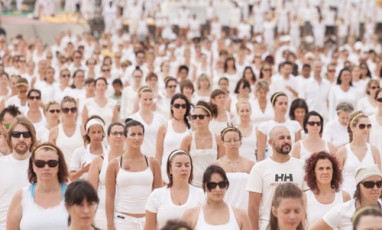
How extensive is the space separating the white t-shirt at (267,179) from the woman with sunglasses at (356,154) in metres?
1.15

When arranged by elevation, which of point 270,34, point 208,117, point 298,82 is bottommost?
point 208,117

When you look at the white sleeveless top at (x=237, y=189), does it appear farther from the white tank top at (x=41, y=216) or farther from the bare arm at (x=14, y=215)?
the bare arm at (x=14, y=215)

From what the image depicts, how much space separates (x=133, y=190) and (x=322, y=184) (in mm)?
1844

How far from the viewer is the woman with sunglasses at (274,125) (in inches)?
447

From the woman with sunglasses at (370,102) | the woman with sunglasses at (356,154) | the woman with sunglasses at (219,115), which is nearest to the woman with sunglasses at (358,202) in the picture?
the woman with sunglasses at (356,154)

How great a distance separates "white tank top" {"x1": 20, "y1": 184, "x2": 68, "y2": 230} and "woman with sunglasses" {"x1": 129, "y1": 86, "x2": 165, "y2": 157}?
497cm

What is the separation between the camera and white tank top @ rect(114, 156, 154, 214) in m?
8.92

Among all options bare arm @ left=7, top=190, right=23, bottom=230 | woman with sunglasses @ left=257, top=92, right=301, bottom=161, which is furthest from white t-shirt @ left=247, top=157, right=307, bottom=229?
bare arm @ left=7, top=190, right=23, bottom=230

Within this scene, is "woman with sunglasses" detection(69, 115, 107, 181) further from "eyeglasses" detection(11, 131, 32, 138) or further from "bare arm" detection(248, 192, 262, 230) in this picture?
"bare arm" detection(248, 192, 262, 230)

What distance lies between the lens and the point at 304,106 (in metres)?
12.2

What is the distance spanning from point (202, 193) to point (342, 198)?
125cm

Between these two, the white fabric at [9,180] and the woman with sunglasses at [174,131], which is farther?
the woman with sunglasses at [174,131]

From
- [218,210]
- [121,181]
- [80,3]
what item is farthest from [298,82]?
[80,3]

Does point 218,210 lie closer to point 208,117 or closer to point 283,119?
point 208,117
